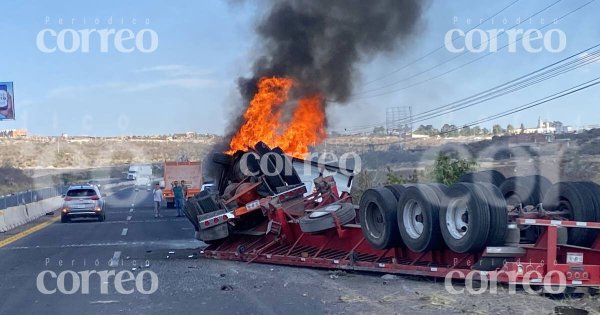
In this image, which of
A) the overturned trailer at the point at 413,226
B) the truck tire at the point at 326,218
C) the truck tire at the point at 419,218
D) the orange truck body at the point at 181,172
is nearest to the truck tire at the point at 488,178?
the overturned trailer at the point at 413,226

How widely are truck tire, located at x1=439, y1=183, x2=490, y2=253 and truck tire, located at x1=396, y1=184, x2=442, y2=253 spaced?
15 centimetres

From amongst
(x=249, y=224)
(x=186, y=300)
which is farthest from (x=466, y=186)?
(x=249, y=224)

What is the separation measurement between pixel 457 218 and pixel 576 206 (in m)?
1.66

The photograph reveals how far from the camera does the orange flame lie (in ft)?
62.2

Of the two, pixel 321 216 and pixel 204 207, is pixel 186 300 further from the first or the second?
pixel 204 207

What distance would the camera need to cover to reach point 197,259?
16.1 meters

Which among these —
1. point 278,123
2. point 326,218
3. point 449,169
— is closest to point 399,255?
point 326,218

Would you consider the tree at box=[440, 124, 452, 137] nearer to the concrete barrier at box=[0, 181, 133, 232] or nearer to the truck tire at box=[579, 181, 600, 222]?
the concrete barrier at box=[0, 181, 133, 232]

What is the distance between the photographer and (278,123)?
62.3 ft

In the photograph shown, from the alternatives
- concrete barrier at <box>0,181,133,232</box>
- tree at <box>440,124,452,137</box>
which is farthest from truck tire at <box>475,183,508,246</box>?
tree at <box>440,124,452,137</box>

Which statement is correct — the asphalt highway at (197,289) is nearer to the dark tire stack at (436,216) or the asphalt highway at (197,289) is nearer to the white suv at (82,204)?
the dark tire stack at (436,216)

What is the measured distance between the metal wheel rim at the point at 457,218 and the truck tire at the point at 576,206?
4.72 feet

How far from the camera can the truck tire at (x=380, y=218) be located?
40.4ft

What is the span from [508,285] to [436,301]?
1.39 m
